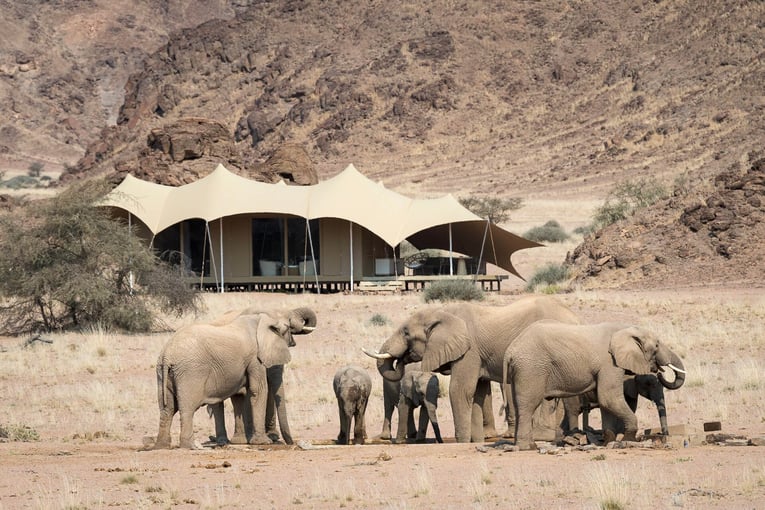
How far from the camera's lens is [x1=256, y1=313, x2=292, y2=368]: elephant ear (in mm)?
15039

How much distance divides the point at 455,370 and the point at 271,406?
2385mm

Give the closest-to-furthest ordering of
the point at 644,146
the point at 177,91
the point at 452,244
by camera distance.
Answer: the point at 452,244
the point at 644,146
the point at 177,91

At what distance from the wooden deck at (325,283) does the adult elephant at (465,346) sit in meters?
24.7

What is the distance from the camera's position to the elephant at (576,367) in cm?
1345

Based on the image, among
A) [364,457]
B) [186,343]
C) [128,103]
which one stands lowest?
[364,457]

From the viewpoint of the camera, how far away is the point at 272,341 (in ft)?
49.7

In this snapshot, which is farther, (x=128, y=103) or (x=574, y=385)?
(x=128, y=103)

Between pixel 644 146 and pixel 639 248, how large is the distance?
4558 cm

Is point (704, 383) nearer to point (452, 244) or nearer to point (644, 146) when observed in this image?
point (452, 244)

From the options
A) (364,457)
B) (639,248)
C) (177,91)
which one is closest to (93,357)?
(364,457)

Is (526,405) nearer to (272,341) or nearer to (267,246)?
(272,341)

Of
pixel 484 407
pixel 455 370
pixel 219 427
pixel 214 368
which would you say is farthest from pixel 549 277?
pixel 214 368

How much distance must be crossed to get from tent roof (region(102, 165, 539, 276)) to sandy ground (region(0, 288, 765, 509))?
14991mm

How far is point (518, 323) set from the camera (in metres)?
15.3
